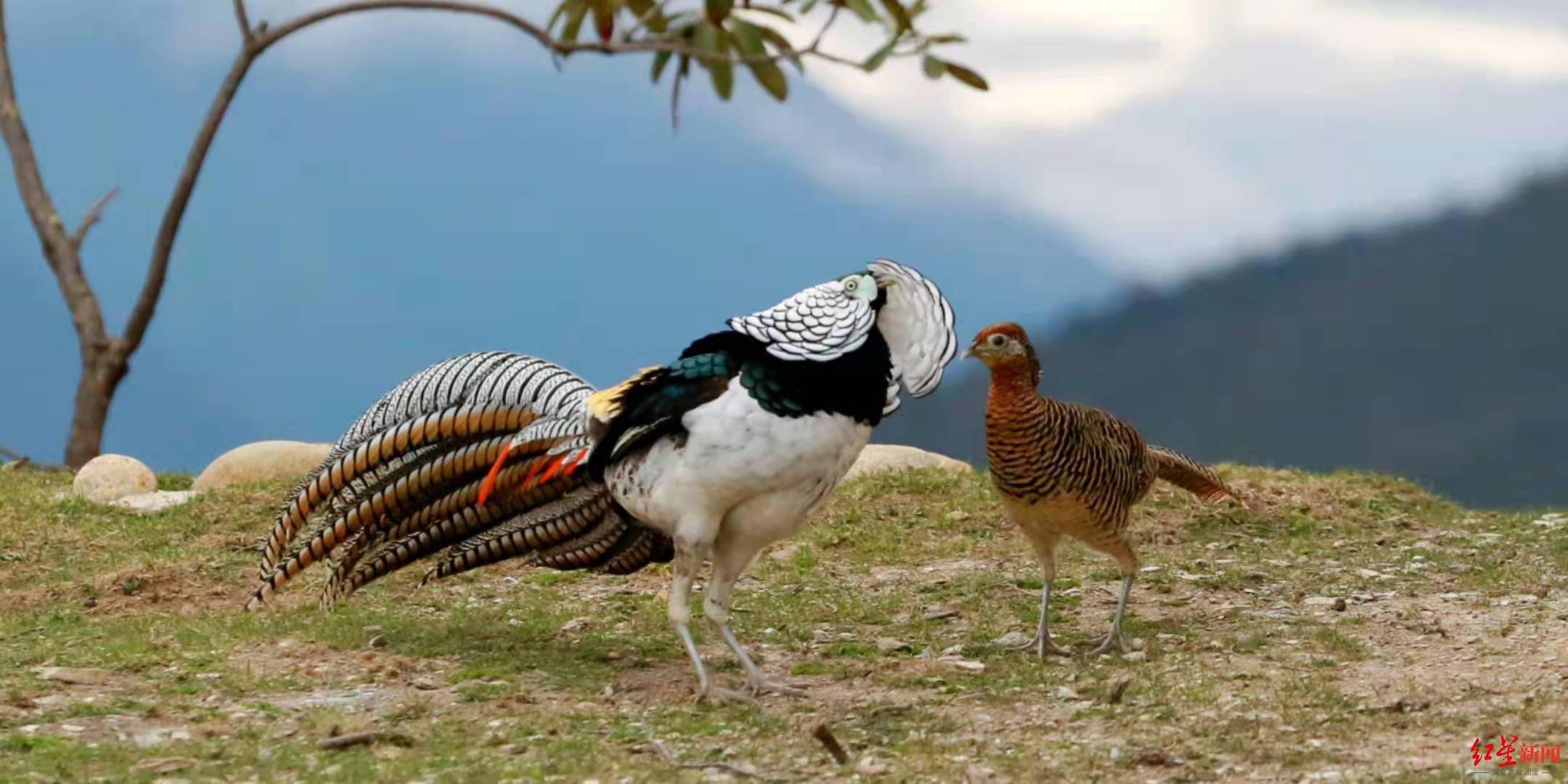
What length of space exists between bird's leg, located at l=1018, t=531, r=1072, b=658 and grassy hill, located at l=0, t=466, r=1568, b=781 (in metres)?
0.17

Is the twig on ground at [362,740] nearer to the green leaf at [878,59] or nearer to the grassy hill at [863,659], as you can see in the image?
the grassy hill at [863,659]

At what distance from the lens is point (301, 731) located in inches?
252

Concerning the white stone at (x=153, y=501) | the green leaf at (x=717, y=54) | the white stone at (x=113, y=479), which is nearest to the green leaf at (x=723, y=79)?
the green leaf at (x=717, y=54)

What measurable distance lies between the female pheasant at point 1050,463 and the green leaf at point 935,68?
2836mm

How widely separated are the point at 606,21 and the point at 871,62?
81 cm

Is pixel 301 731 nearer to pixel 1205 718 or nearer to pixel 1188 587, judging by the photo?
pixel 1205 718

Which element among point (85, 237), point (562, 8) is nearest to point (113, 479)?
point (85, 237)

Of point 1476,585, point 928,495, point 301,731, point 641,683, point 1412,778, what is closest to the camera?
point 1412,778

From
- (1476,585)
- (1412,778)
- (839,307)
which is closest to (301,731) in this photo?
(839,307)

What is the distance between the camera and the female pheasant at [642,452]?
654 cm

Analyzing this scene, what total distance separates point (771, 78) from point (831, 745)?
2.45 meters

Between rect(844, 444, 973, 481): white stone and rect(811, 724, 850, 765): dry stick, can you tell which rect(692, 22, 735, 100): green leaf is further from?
rect(844, 444, 973, 481): white stone

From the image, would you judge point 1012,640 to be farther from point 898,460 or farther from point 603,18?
point 898,460

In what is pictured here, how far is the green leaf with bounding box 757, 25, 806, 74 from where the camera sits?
15.5ft
